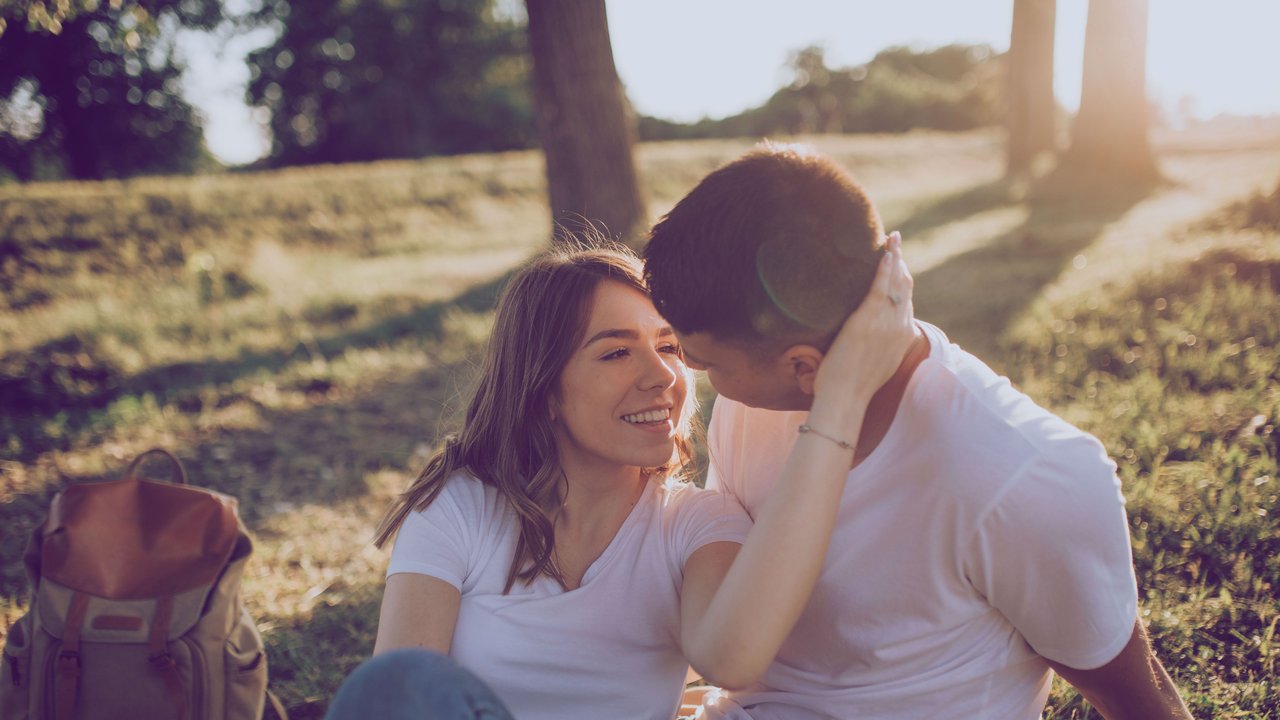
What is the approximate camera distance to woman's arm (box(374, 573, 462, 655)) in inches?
83.3

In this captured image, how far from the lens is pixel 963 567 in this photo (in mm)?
1796

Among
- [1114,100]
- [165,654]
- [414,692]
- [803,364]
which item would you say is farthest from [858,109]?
[414,692]

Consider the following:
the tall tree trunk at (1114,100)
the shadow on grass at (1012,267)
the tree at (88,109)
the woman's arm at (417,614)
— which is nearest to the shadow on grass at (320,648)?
the woman's arm at (417,614)

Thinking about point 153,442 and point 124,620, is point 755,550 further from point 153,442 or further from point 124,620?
point 153,442

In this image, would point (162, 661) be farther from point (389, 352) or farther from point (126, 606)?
point (389, 352)

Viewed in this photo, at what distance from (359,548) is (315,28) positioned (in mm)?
36099

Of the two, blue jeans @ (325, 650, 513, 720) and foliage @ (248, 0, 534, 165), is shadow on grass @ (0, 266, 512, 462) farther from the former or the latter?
foliage @ (248, 0, 534, 165)

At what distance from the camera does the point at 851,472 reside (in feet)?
6.30

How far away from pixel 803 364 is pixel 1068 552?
0.64 metres

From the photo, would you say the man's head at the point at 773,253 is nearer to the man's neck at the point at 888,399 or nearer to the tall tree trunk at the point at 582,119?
the man's neck at the point at 888,399

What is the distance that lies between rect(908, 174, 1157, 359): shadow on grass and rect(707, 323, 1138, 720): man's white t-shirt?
4.28 meters

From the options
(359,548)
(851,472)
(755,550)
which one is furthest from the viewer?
(359,548)

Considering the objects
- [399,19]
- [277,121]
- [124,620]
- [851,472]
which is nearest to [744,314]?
[851,472]

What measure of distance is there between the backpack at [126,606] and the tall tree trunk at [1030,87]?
14.6 metres
